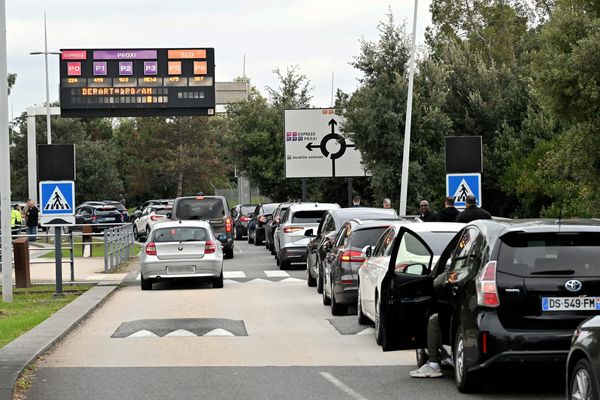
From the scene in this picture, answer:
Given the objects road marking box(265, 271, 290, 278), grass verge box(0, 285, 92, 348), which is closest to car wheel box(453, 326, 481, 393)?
grass verge box(0, 285, 92, 348)

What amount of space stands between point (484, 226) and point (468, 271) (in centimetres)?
43

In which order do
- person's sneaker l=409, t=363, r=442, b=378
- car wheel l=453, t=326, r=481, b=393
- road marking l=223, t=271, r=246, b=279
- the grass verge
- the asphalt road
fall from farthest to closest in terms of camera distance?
road marking l=223, t=271, r=246, b=279, the grass verge, person's sneaker l=409, t=363, r=442, b=378, the asphalt road, car wheel l=453, t=326, r=481, b=393

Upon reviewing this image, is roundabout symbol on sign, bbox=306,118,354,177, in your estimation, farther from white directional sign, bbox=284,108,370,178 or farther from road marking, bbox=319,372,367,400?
road marking, bbox=319,372,367,400

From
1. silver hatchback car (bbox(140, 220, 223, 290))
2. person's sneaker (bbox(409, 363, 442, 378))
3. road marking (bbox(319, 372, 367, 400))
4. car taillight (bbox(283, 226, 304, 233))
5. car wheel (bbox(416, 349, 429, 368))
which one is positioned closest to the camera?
road marking (bbox(319, 372, 367, 400))

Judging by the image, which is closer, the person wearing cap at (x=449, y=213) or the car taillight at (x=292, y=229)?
the person wearing cap at (x=449, y=213)

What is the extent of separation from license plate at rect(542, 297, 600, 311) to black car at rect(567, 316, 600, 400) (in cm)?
176

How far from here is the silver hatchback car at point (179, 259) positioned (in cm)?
2391

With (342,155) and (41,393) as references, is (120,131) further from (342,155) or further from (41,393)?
(41,393)

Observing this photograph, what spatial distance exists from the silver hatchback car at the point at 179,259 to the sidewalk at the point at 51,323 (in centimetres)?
90

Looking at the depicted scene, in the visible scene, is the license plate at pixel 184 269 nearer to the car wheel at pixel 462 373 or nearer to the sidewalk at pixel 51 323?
the sidewalk at pixel 51 323

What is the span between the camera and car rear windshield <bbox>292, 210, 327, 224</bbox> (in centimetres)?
2959

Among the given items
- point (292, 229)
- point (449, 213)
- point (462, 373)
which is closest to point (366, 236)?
point (449, 213)

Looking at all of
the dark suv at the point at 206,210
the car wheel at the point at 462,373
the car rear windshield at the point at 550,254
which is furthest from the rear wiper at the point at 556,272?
the dark suv at the point at 206,210

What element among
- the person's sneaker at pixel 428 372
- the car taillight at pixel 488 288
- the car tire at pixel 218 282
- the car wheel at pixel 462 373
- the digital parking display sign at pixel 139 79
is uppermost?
the digital parking display sign at pixel 139 79
